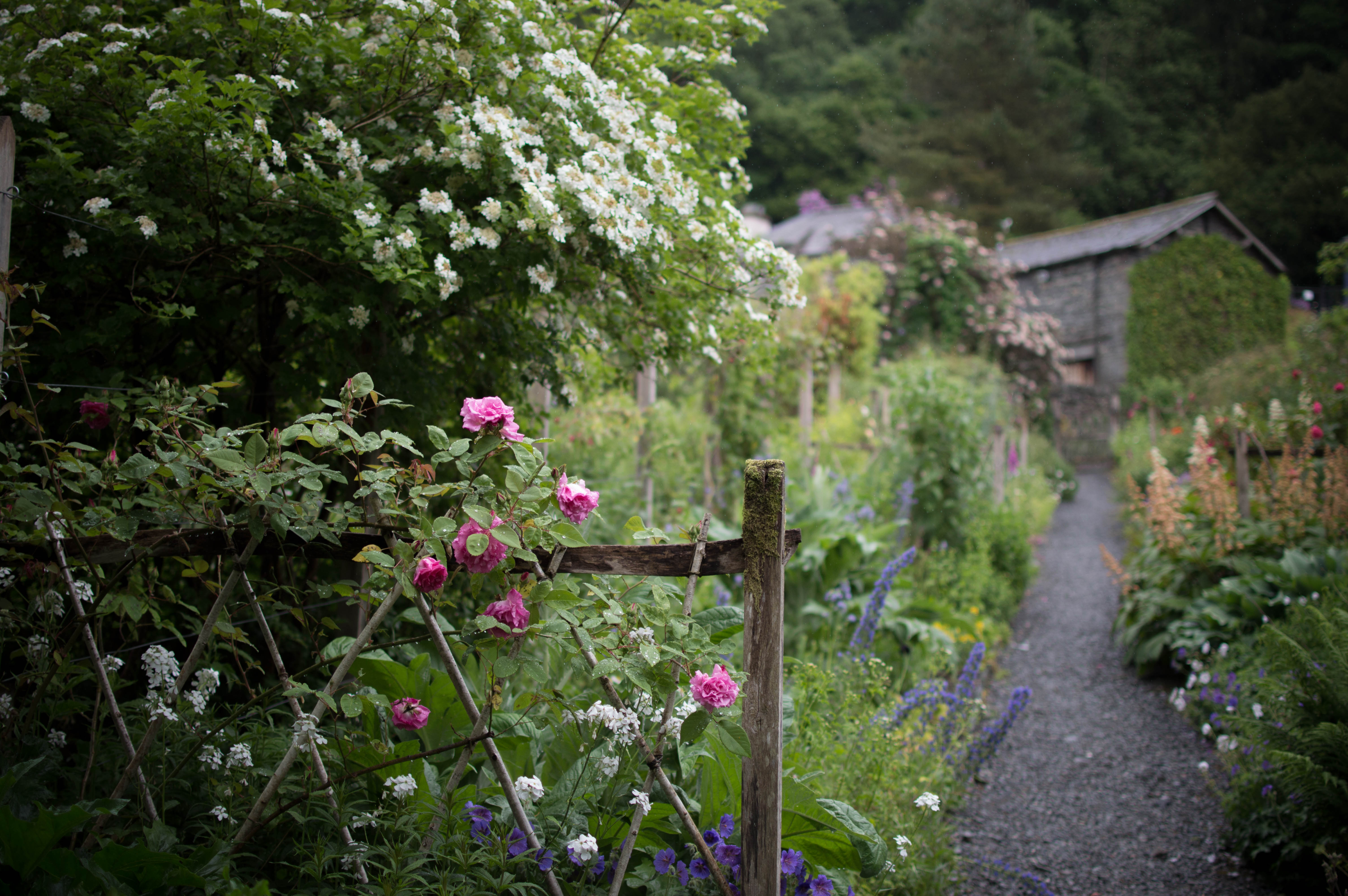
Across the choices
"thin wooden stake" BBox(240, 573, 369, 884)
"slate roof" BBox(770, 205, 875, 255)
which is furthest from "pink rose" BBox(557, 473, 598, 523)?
"slate roof" BBox(770, 205, 875, 255)

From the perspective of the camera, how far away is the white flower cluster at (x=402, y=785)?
146 cm

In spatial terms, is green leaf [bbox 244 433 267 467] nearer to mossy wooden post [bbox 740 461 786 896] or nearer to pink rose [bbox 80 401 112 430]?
pink rose [bbox 80 401 112 430]

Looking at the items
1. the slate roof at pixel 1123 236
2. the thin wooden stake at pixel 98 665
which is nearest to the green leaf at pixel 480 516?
the thin wooden stake at pixel 98 665

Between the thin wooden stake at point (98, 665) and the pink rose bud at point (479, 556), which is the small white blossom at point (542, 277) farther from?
the thin wooden stake at point (98, 665)

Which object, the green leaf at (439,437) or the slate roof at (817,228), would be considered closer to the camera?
the green leaf at (439,437)

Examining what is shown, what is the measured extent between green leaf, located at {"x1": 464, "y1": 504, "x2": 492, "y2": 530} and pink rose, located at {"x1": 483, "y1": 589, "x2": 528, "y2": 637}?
0.15 m

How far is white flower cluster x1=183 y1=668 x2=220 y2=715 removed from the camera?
162 cm

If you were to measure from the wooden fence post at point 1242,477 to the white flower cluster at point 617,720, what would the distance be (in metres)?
5.47

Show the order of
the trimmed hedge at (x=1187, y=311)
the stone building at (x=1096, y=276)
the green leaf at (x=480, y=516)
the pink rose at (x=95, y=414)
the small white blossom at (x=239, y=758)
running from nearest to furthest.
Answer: the green leaf at (x=480, y=516) → the small white blossom at (x=239, y=758) → the pink rose at (x=95, y=414) → the stone building at (x=1096, y=276) → the trimmed hedge at (x=1187, y=311)

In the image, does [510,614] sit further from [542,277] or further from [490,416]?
[542,277]

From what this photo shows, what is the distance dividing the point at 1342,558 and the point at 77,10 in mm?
5723

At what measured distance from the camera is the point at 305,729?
1415 mm

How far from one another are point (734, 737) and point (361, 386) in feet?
3.06

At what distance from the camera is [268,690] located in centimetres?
150
